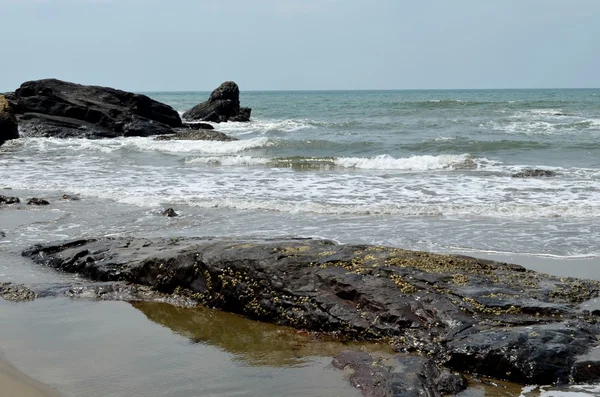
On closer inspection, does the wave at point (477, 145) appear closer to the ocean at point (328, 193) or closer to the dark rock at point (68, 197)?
the ocean at point (328, 193)

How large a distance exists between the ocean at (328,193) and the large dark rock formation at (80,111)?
303cm

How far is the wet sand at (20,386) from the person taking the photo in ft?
14.0

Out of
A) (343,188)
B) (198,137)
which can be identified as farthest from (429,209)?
(198,137)

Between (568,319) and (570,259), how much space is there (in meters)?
3.74

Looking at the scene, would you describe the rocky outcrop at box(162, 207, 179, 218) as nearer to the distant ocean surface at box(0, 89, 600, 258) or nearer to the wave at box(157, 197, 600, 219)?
the distant ocean surface at box(0, 89, 600, 258)

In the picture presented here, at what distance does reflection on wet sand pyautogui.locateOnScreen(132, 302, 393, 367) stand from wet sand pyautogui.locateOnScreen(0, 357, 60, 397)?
145 centimetres

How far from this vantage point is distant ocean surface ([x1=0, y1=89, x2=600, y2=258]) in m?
10.5

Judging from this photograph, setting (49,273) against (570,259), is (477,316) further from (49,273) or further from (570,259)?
(49,273)

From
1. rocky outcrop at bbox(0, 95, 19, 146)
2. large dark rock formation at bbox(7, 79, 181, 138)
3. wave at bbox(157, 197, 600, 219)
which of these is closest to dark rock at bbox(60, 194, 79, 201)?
wave at bbox(157, 197, 600, 219)

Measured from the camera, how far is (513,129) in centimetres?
3472

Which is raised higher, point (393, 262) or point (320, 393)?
point (393, 262)

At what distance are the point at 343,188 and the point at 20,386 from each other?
11.8 m

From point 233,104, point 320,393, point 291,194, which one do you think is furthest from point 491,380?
point 233,104

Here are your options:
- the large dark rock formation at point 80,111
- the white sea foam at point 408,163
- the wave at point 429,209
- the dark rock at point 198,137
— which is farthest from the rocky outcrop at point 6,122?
the wave at point 429,209
